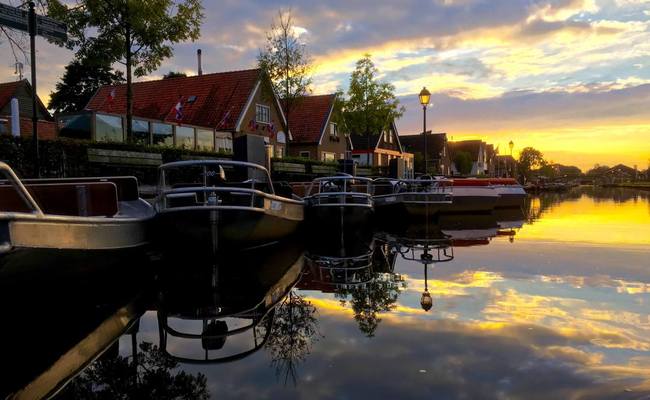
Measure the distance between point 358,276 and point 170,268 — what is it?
319 cm

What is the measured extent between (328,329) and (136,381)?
177cm

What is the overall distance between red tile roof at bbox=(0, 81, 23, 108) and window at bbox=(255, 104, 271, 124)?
1950 centimetres

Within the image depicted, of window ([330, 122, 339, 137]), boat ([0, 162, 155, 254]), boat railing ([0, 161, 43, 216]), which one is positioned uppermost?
Result: window ([330, 122, 339, 137])

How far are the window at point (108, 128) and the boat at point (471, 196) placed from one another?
13229mm

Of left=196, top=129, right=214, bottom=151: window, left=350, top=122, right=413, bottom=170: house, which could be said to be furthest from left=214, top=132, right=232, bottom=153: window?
left=350, top=122, right=413, bottom=170: house

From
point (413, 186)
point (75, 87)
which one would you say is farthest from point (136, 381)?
point (75, 87)

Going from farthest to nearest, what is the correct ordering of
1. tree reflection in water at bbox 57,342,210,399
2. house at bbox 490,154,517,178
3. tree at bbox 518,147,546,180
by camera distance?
tree at bbox 518,147,546,180 → house at bbox 490,154,517,178 → tree reflection in water at bbox 57,342,210,399

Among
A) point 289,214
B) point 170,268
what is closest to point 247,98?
point 289,214

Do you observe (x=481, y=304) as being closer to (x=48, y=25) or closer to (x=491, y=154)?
(x=48, y=25)

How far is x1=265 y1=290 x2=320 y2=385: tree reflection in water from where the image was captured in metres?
3.65

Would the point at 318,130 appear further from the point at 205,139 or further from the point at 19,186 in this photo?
the point at 19,186

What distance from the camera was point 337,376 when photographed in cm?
337

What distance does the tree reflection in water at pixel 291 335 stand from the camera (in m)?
3.65

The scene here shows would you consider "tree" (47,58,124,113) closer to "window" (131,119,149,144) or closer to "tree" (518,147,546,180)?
"window" (131,119,149,144)
